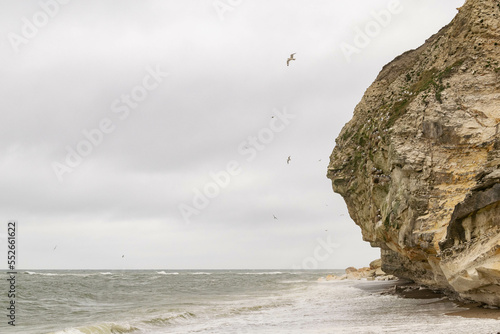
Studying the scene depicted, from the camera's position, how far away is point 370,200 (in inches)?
928

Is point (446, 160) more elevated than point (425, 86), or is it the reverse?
point (425, 86)

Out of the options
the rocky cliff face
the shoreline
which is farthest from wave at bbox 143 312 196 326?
the shoreline

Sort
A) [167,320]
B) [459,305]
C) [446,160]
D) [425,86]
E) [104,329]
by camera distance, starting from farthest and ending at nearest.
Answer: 1. [425,86]
2. [167,320]
3. [104,329]
4. [446,160]
5. [459,305]

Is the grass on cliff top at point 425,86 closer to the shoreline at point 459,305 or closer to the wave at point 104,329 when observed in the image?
the shoreline at point 459,305

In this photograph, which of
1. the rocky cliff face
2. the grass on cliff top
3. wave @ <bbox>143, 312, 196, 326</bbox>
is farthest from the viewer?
wave @ <bbox>143, 312, 196, 326</bbox>

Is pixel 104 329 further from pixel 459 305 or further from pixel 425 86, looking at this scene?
pixel 425 86

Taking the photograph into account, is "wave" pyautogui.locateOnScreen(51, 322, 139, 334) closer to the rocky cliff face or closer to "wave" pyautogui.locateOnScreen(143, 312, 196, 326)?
"wave" pyautogui.locateOnScreen(143, 312, 196, 326)

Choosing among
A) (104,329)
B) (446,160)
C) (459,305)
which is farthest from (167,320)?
(446,160)

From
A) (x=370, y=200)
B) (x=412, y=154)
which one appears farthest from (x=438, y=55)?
(x=370, y=200)

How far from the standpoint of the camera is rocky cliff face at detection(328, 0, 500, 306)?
45.2ft

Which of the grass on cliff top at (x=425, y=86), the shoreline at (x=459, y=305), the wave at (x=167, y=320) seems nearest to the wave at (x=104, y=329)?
the wave at (x=167, y=320)

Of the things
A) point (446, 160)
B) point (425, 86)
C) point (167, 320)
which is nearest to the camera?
point (446, 160)

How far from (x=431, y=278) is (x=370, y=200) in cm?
475

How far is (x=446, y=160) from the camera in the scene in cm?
1678
